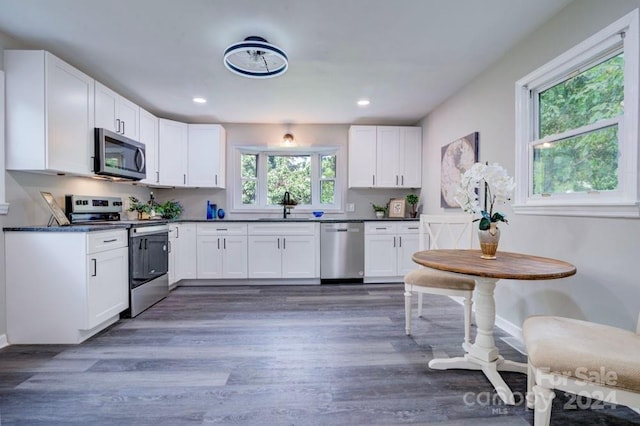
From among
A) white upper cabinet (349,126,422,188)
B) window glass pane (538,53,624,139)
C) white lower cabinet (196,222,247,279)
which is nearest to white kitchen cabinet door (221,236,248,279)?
white lower cabinet (196,222,247,279)

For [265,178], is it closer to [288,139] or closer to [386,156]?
[288,139]

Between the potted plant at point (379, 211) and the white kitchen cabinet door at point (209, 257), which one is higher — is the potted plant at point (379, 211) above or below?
above

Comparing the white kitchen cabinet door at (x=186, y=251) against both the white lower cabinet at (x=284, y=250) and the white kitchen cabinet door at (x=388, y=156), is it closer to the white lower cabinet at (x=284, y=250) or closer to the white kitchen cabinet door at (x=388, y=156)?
the white lower cabinet at (x=284, y=250)

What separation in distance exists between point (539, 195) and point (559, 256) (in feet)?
1.59

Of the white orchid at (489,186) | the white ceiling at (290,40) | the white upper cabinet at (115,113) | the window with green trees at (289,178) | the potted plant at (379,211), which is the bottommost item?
the potted plant at (379,211)

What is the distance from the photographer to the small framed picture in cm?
440

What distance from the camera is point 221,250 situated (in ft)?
12.8

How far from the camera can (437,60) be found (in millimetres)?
2580

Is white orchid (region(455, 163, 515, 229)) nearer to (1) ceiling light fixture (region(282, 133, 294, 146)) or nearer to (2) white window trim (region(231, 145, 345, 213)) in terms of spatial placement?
(2) white window trim (region(231, 145, 345, 213))

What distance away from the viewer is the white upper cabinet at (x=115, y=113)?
275cm

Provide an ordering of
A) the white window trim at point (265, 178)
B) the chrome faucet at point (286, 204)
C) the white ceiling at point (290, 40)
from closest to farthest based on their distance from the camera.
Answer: the white ceiling at point (290, 40) < the chrome faucet at point (286, 204) < the white window trim at point (265, 178)

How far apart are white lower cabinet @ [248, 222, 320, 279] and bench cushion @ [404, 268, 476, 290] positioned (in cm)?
185

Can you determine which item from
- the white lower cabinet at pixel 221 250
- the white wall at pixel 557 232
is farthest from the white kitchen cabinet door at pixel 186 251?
the white wall at pixel 557 232

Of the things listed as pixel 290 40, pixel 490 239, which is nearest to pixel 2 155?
pixel 290 40
